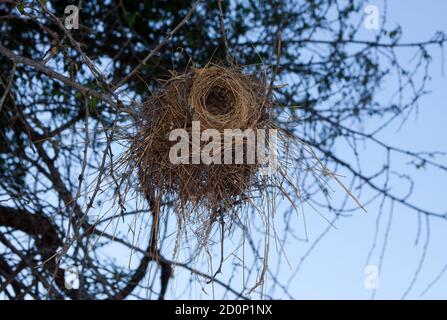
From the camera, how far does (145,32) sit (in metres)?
3.90

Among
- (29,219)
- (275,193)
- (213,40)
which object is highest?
(213,40)

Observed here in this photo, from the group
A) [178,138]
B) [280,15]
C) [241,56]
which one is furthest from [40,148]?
[178,138]

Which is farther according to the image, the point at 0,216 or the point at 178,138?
the point at 0,216

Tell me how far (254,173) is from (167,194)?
236 mm

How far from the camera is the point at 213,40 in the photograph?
3.79m

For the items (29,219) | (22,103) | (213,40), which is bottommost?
(29,219)

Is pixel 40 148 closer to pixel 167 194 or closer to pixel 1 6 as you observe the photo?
pixel 1 6

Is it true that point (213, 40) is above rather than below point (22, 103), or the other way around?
above

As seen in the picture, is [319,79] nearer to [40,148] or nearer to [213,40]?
[213,40]
